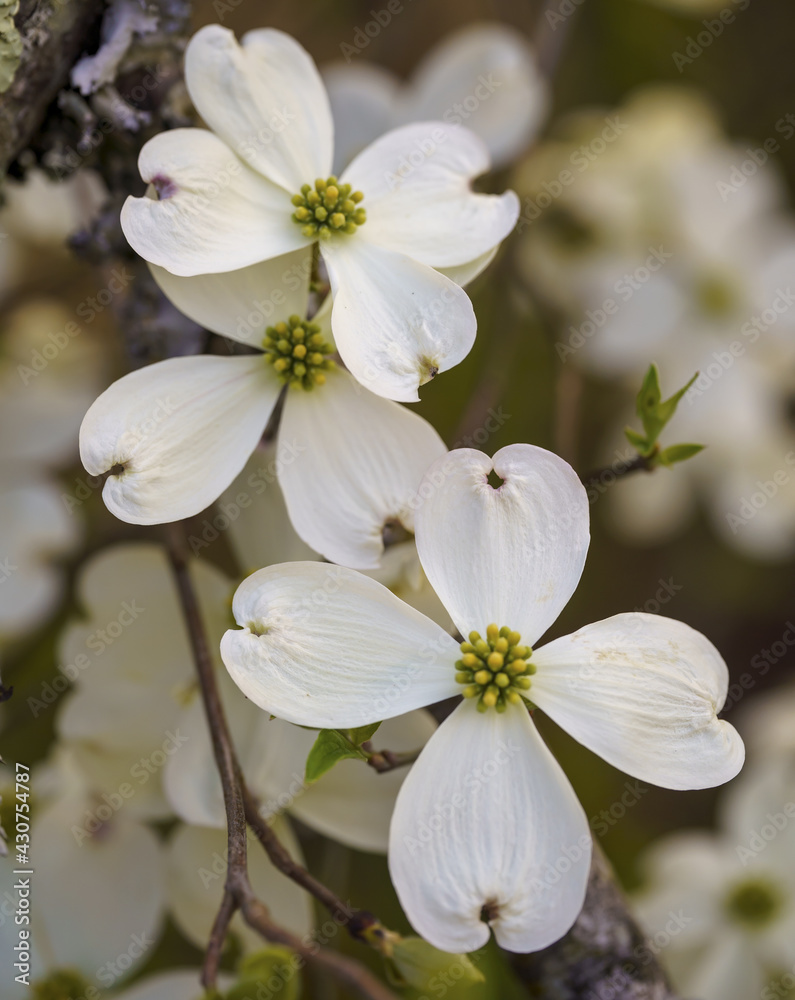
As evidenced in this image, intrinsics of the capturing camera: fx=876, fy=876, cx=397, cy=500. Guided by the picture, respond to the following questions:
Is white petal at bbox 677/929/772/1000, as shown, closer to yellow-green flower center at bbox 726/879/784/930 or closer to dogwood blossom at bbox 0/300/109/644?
yellow-green flower center at bbox 726/879/784/930

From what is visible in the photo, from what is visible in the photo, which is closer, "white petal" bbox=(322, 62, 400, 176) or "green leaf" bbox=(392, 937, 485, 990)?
"green leaf" bbox=(392, 937, 485, 990)

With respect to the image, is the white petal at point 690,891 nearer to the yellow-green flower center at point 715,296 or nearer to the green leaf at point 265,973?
the green leaf at point 265,973

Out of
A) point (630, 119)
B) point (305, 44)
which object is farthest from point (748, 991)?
point (305, 44)

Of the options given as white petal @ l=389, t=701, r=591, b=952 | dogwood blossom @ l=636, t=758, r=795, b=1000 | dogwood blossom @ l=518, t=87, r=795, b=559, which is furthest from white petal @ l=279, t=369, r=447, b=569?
dogwood blossom @ l=518, t=87, r=795, b=559

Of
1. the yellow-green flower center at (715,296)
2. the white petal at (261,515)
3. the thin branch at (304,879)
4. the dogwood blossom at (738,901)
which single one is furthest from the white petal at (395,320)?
the yellow-green flower center at (715,296)

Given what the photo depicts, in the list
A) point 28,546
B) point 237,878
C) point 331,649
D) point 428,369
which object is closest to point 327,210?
point 428,369

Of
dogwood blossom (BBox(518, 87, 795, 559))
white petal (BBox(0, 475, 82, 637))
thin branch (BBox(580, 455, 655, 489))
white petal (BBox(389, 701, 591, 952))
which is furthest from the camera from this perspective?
dogwood blossom (BBox(518, 87, 795, 559))

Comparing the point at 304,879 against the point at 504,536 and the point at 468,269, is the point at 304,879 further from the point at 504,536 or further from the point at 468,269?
the point at 468,269
